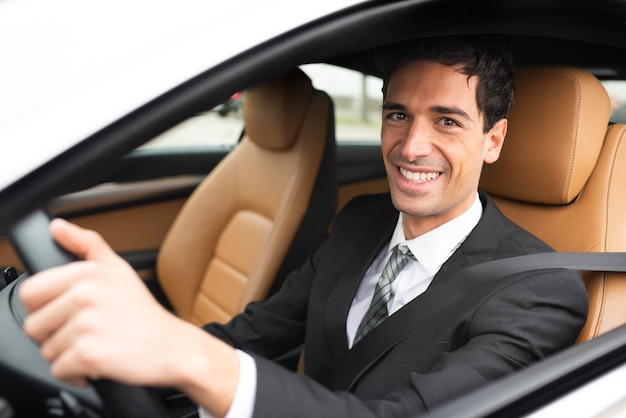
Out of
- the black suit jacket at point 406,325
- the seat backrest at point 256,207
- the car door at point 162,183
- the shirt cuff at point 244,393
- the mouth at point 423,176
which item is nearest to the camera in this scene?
the shirt cuff at point 244,393

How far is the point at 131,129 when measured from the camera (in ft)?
2.30

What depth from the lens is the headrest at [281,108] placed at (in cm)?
204

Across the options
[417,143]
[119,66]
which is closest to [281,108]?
[417,143]

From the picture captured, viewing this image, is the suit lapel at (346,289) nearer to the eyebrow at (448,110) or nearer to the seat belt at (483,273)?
the seat belt at (483,273)

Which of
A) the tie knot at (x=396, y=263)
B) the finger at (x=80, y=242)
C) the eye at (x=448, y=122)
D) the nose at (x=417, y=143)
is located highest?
the finger at (x=80, y=242)

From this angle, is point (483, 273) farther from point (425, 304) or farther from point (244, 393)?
point (244, 393)

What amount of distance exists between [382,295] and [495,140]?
0.47 meters

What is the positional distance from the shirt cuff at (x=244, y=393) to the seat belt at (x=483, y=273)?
483 millimetres

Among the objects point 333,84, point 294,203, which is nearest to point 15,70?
point 294,203

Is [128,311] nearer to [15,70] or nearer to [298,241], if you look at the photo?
[15,70]

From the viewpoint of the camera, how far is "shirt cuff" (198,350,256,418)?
788 millimetres

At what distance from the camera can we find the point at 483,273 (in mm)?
1279

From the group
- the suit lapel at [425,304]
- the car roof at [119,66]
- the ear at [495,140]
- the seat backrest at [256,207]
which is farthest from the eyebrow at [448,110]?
the seat backrest at [256,207]

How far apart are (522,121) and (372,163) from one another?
5.52ft
